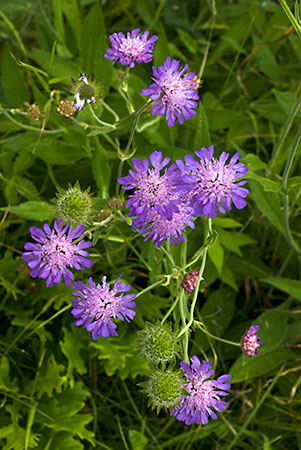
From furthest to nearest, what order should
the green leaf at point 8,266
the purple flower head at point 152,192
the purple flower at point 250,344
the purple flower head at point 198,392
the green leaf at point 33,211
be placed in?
the green leaf at point 8,266 → the green leaf at point 33,211 → the purple flower at point 250,344 → the purple flower head at point 198,392 → the purple flower head at point 152,192

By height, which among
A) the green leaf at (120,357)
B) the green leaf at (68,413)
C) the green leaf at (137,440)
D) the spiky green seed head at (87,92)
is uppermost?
the spiky green seed head at (87,92)

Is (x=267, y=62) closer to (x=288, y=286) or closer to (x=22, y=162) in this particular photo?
(x=288, y=286)

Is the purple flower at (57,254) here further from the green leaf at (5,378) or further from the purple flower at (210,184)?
the green leaf at (5,378)

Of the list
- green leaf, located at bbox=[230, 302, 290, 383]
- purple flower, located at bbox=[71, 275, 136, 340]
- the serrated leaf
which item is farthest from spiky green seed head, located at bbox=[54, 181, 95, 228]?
green leaf, located at bbox=[230, 302, 290, 383]

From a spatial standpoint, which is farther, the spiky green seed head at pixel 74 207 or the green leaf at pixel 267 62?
the green leaf at pixel 267 62

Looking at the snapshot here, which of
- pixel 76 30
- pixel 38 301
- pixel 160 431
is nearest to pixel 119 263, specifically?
pixel 38 301

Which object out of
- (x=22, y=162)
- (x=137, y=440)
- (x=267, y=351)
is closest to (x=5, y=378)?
(x=137, y=440)

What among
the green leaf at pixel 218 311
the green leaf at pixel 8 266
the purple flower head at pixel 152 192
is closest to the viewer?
the purple flower head at pixel 152 192

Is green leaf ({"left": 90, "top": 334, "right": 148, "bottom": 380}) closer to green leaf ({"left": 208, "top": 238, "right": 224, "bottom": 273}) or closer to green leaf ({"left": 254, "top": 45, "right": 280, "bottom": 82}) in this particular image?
green leaf ({"left": 208, "top": 238, "right": 224, "bottom": 273})

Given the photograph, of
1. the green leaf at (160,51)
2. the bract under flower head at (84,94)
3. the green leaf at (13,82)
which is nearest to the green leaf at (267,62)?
the green leaf at (160,51)
